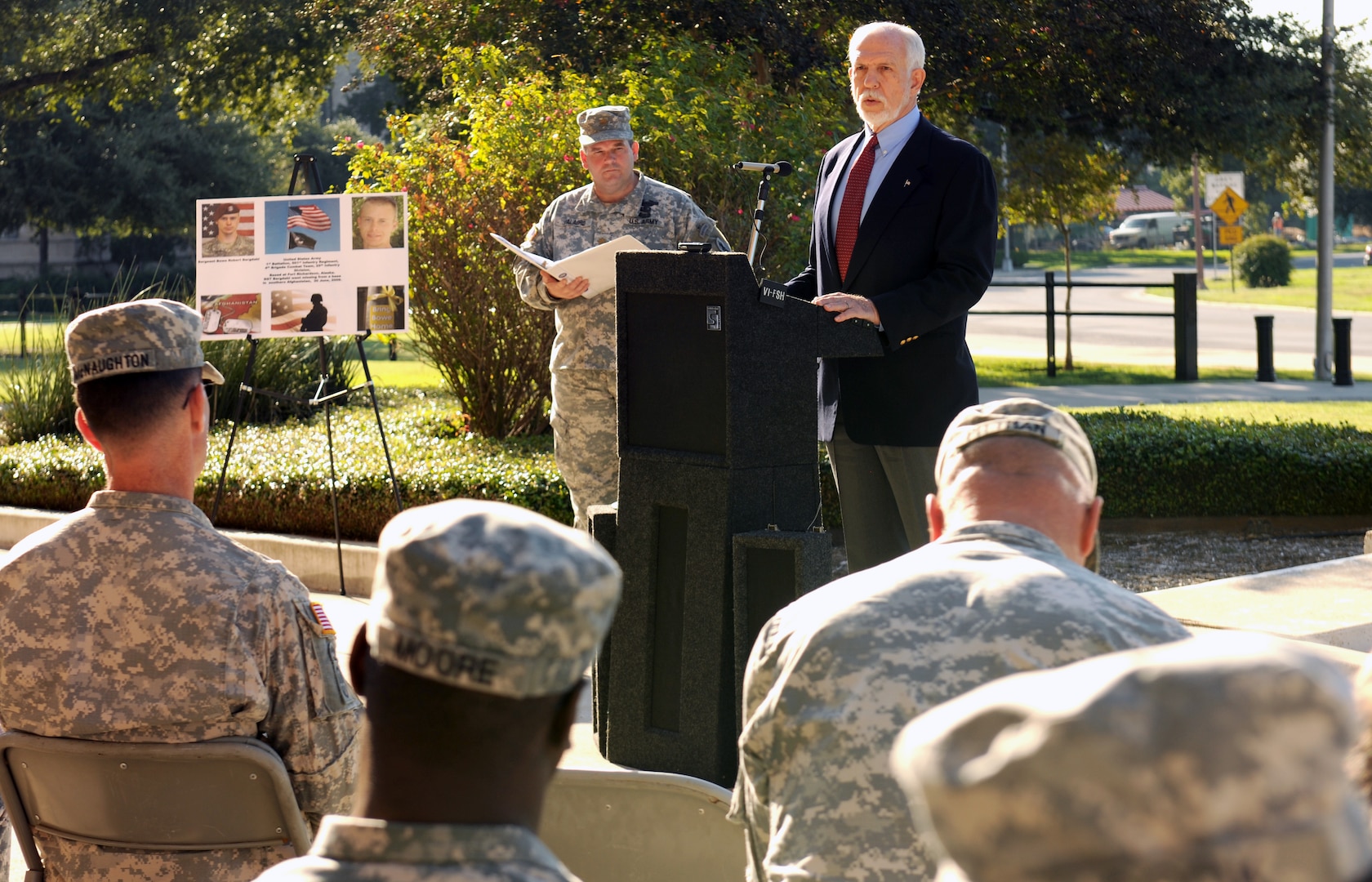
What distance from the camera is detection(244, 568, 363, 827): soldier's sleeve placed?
8.87ft

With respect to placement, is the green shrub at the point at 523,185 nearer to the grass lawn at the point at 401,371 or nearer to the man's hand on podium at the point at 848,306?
the grass lawn at the point at 401,371

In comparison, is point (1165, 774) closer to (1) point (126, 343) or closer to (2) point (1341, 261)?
(1) point (126, 343)

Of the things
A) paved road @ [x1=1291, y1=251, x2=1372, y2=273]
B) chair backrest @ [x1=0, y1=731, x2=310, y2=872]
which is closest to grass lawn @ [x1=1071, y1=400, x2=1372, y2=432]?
chair backrest @ [x1=0, y1=731, x2=310, y2=872]

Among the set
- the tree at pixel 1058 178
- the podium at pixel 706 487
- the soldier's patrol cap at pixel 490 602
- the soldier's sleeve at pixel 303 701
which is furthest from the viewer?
the tree at pixel 1058 178

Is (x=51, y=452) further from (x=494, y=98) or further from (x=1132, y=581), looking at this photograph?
(x=1132, y=581)

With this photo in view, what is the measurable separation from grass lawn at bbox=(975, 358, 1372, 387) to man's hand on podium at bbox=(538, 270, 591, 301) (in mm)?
11964

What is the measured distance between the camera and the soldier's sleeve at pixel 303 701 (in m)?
2.70

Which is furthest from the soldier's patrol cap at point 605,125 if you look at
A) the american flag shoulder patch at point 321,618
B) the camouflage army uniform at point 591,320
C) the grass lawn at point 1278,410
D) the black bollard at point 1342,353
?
the black bollard at point 1342,353

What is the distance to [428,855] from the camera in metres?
1.27

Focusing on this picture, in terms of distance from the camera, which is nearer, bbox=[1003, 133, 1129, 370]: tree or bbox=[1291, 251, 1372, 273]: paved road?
bbox=[1003, 133, 1129, 370]: tree

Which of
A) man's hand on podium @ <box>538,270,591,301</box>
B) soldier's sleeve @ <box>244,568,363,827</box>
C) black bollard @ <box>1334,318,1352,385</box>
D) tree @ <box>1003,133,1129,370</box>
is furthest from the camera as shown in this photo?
tree @ <box>1003,133,1129,370</box>

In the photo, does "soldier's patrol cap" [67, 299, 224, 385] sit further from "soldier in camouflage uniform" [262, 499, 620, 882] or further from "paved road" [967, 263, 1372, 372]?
"paved road" [967, 263, 1372, 372]

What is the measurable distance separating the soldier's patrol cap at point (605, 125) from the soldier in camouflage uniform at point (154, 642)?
321 cm

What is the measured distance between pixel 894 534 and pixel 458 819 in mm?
3463
